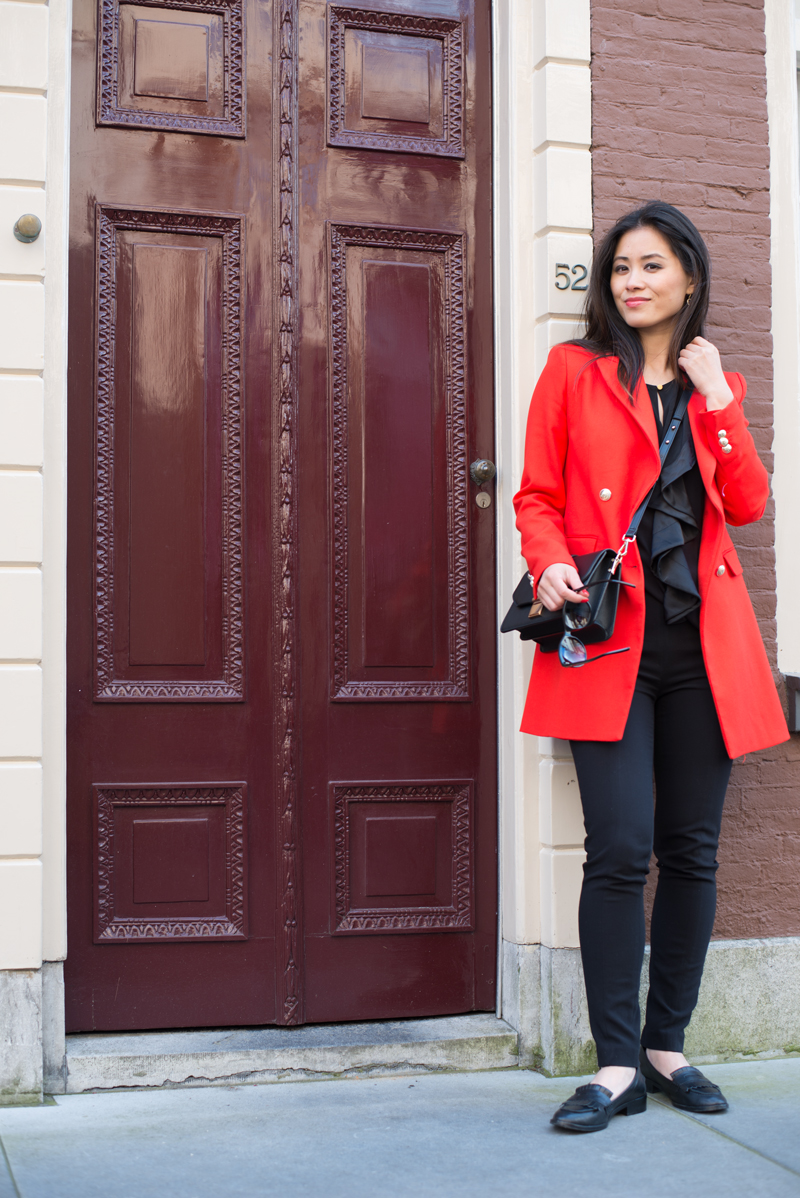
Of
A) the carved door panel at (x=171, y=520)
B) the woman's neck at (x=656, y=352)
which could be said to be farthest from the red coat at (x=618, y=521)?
the carved door panel at (x=171, y=520)

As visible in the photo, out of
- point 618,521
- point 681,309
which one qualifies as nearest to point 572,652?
point 618,521

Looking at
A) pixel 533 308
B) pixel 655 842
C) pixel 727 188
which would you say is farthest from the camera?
pixel 727 188

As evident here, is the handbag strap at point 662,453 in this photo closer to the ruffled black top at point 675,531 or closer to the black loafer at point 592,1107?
the ruffled black top at point 675,531

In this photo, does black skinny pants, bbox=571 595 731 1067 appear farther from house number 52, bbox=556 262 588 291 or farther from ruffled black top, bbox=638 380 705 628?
house number 52, bbox=556 262 588 291

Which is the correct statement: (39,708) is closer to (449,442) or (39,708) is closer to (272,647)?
(272,647)

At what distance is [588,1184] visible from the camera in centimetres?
263

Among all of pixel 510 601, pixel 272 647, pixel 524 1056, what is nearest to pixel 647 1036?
pixel 524 1056

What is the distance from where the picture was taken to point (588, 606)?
2941 millimetres

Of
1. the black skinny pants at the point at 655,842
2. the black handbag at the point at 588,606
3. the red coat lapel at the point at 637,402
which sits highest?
the red coat lapel at the point at 637,402

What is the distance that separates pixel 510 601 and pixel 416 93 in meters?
1.60

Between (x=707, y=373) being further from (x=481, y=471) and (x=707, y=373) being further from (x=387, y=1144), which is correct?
(x=387, y=1144)

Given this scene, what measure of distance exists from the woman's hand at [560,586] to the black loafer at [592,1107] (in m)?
1.20

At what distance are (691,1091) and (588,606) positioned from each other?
4.30 ft

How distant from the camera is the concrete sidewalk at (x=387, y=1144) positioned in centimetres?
261
